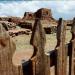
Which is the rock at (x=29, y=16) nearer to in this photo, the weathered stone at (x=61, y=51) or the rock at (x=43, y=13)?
the rock at (x=43, y=13)

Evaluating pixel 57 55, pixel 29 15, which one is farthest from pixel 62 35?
pixel 29 15

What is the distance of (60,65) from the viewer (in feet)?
9.93

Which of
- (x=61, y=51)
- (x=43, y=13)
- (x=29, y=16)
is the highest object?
(x=61, y=51)

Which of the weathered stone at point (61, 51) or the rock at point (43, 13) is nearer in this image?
the weathered stone at point (61, 51)

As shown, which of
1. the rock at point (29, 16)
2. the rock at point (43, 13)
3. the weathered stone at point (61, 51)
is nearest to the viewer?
the weathered stone at point (61, 51)

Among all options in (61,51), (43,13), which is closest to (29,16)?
(43,13)

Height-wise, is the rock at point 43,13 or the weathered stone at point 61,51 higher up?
the weathered stone at point 61,51

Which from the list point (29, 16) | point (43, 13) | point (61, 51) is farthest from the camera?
point (29, 16)

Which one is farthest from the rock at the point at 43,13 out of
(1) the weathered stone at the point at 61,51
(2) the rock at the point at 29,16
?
(1) the weathered stone at the point at 61,51

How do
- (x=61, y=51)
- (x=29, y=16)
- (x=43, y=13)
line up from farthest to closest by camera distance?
(x=29, y=16)
(x=43, y=13)
(x=61, y=51)

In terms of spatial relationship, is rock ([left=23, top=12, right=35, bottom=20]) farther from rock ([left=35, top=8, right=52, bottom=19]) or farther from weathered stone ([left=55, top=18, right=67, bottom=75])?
weathered stone ([left=55, top=18, right=67, bottom=75])

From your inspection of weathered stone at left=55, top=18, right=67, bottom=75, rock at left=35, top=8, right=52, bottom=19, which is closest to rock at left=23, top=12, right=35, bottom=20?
rock at left=35, top=8, right=52, bottom=19

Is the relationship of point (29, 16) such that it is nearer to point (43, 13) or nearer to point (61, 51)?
point (43, 13)

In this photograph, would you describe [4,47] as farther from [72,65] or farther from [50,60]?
[72,65]
